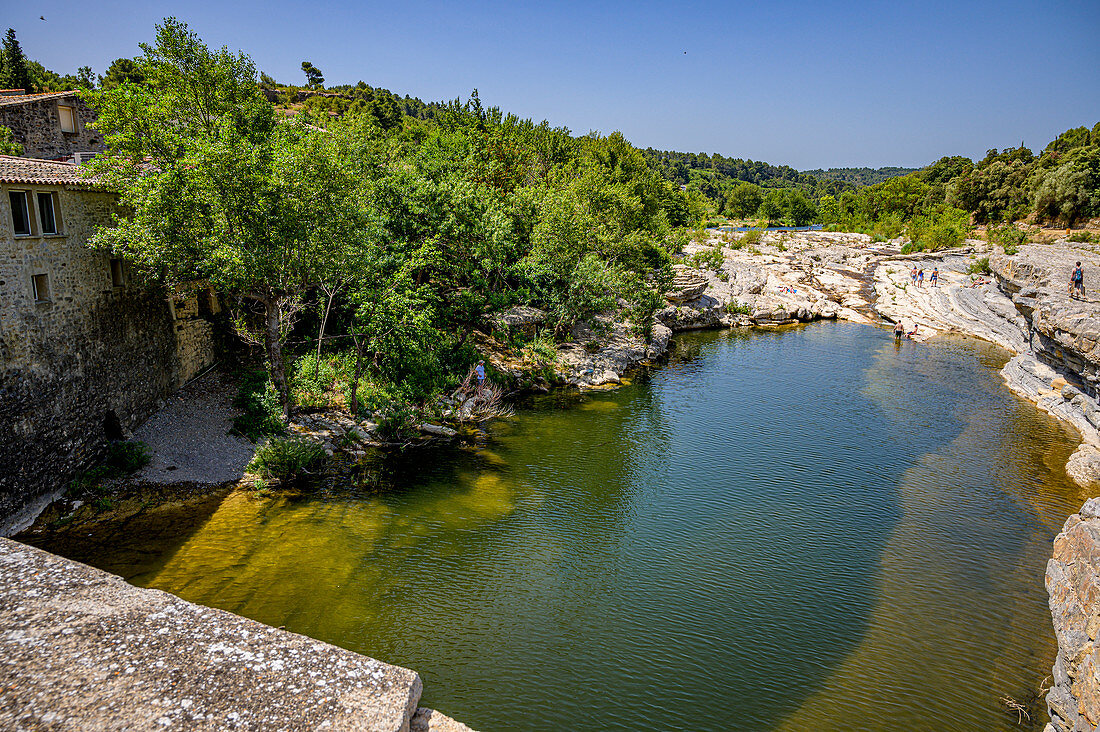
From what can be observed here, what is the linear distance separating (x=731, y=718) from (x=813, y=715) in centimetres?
184

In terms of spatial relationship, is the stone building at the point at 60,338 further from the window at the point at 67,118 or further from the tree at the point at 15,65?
the tree at the point at 15,65

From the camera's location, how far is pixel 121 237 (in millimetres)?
20000

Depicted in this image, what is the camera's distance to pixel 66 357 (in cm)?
1962

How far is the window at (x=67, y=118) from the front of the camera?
34.5m

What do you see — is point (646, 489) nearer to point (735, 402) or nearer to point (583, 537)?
point (583, 537)

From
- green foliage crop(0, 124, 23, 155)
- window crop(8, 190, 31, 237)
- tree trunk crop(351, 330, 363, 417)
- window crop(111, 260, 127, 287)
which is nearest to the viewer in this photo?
window crop(8, 190, 31, 237)

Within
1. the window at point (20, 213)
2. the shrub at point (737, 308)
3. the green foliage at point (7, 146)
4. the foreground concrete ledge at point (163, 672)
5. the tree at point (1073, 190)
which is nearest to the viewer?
the foreground concrete ledge at point (163, 672)

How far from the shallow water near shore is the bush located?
1.07m

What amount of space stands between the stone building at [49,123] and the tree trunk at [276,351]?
773 inches

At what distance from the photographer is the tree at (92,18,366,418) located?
20.2 meters

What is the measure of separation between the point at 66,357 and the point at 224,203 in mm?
7099

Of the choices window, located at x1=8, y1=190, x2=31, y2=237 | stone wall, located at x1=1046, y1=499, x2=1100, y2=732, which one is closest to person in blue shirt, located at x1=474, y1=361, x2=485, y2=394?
window, located at x1=8, y1=190, x2=31, y2=237

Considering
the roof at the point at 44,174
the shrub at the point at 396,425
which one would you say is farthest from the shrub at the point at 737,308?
the roof at the point at 44,174

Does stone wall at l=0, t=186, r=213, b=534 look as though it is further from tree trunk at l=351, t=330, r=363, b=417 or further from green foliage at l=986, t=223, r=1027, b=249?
green foliage at l=986, t=223, r=1027, b=249
